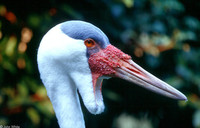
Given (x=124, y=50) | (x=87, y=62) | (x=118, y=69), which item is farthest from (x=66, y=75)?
(x=124, y=50)

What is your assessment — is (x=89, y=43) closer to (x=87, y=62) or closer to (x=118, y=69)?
(x=87, y=62)

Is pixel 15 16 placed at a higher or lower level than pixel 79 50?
higher

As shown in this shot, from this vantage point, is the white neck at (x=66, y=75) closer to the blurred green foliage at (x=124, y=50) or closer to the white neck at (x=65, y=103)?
the white neck at (x=65, y=103)

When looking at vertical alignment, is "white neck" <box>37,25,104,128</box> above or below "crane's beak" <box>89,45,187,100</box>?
below

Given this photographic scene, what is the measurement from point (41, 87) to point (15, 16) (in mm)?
777

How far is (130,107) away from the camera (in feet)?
12.9

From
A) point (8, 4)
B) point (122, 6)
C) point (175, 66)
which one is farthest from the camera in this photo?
point (175, 66)

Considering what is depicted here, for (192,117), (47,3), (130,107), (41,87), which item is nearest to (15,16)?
(47,3)

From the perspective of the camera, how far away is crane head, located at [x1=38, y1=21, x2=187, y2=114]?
1.67 meters

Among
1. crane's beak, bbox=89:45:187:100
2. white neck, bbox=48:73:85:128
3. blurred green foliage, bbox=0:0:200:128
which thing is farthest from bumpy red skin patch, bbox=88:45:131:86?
blurred green foliage, bbox=0:0:200:128

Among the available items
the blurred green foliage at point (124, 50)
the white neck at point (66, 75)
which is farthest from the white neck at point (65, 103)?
the blurred green foliage at point (124, 50)

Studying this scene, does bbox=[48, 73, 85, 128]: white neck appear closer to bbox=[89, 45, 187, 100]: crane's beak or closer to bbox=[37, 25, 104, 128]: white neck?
bbox=[37, 25, 104, 128]: white neck

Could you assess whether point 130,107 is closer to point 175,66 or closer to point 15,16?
point 175,66

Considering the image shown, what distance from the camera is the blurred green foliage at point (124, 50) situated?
3.21m
